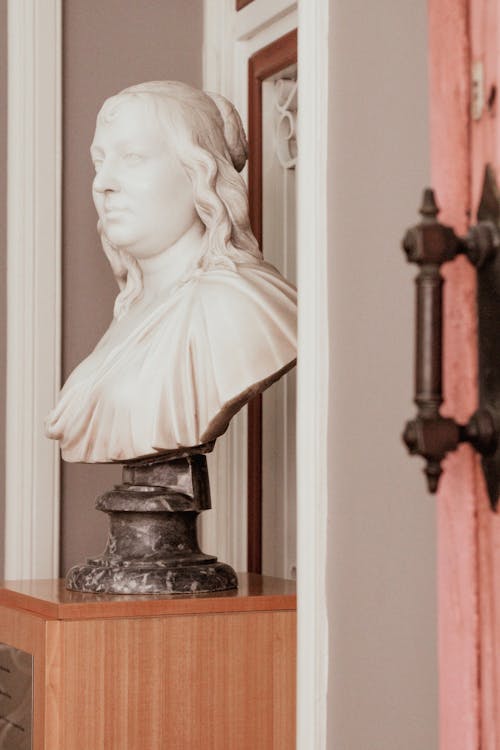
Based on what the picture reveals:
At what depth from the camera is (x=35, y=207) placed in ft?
10.8

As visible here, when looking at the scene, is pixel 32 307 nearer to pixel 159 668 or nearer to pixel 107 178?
pixel 107 178

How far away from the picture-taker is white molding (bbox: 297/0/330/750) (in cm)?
193

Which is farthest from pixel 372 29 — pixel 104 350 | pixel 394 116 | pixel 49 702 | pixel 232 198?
pixel 49 702

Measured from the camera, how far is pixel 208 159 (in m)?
2.65

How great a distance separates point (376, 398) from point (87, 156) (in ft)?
5.67

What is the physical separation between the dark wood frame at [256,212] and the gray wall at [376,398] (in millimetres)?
1310

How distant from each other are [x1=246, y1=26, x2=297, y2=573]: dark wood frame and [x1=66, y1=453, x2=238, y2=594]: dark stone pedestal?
0.64 metres

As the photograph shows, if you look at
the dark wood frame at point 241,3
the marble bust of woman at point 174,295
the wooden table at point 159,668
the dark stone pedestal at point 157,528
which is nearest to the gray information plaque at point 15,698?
the wooden table at point 159,668

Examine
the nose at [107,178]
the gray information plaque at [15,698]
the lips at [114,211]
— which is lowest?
the gray information plaque at [15,698]

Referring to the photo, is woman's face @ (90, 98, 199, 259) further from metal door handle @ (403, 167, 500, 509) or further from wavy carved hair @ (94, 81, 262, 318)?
metal door handle @ (403, 167, 500, 509)

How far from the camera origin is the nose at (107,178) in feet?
8.68

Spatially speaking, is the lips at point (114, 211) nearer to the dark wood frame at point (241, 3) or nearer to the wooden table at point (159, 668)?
the wooden table at point (159, 668)

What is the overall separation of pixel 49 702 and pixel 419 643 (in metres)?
0.90

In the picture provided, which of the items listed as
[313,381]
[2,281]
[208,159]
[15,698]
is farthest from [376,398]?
[2,281]
